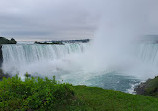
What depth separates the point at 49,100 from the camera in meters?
5.72

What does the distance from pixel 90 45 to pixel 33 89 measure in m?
36.5

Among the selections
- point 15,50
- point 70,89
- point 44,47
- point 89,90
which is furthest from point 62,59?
point 70,89

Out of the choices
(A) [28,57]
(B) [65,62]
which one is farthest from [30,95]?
(B) [65,62]

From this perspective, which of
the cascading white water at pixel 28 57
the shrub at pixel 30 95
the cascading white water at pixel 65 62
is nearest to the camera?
the shrub at pixel 30 95

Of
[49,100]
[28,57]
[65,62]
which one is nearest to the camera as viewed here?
[49,100]

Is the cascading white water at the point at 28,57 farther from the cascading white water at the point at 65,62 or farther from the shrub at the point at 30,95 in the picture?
the shrub at the point at 30,95

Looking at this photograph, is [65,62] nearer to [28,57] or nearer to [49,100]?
[28,57]

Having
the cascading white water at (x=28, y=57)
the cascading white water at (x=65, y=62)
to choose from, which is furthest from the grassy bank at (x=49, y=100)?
the cascading white water at (x=28, y=57)

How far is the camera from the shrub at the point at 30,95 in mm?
5297

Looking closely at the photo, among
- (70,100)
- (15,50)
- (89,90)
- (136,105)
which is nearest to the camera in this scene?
(70,100)

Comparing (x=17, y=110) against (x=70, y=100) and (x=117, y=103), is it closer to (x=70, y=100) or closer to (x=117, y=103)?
(x=70, y=100)

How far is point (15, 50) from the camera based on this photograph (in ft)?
82.5

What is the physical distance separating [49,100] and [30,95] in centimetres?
90

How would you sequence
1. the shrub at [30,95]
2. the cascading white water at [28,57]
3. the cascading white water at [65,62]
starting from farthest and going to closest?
1. the cascading white water at [28,57]
2. the cascading white water at [65,62]
3. the shrub at [30,95]
